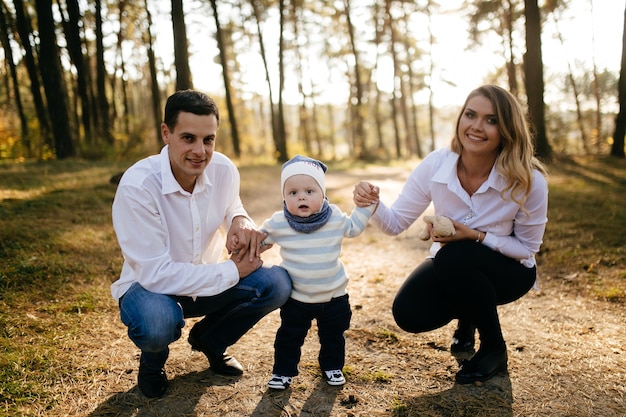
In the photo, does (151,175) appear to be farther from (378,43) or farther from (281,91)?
(378,43)

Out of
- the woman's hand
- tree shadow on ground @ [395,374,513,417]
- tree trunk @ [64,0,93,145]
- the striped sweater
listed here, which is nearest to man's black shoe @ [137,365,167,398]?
the striped sweater

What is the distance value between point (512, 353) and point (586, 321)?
92 cm

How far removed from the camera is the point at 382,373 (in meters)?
2.90

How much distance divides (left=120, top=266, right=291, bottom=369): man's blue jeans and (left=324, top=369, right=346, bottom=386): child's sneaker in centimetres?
52

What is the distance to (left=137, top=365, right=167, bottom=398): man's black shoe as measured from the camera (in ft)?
8.69

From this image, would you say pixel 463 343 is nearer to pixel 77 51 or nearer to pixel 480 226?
pixel 480 226

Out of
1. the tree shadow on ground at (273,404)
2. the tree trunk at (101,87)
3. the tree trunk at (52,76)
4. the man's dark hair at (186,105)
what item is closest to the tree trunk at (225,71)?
the tree trunk at (101,87)

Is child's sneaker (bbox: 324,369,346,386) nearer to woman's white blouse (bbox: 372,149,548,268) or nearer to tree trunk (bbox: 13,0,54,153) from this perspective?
woman's white blouse (bbox: 372,149,548,268)

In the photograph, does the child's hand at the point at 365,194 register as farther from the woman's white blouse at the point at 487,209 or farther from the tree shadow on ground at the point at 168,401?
the tree shadow on ground at the point at 168,401

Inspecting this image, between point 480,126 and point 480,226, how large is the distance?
659 mm

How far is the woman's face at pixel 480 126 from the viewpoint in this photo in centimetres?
298

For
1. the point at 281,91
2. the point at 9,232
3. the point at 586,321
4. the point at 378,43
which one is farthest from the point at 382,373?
the point at 378,43

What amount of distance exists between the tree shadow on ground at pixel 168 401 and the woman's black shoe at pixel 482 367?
1410mm

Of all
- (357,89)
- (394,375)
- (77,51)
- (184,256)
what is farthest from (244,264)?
(357,89)
